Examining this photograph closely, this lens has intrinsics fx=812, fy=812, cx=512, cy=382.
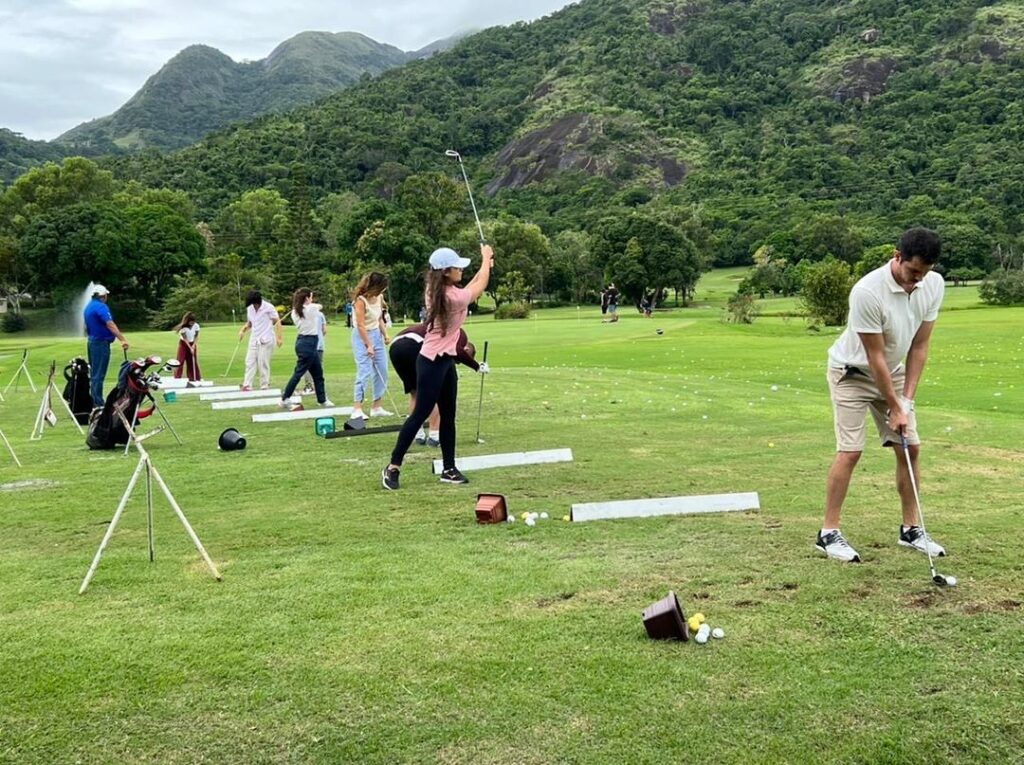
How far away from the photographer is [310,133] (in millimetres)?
163625

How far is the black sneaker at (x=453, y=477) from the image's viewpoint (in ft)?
28.8

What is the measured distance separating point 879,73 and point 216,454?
175252 mm

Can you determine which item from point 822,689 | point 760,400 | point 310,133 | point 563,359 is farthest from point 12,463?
point 310,133

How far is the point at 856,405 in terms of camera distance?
595cm

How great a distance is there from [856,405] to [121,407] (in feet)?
30.8

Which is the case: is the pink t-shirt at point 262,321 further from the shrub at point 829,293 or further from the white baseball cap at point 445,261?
the shrub at point 829,293

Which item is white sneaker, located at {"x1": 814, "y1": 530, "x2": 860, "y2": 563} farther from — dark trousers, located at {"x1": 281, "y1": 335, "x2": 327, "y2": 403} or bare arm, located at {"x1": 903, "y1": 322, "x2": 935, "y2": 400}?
dark trousers, located at {"x1": 281, "y1": 335, "x2": 327, "y2": 403}

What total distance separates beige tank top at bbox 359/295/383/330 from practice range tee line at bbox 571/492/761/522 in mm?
6829

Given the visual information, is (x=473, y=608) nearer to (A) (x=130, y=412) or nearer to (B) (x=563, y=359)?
(A) (x=130, y=412)

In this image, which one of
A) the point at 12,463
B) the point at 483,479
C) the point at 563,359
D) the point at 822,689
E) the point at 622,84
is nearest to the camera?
the point at 822,689

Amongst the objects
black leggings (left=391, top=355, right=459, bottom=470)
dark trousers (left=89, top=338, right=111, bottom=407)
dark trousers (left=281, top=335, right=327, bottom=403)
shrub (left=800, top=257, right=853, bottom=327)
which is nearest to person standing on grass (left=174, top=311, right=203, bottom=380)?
dark trousers (left=89, top=338, right=111, bottom=407)

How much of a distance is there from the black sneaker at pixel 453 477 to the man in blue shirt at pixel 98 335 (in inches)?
304

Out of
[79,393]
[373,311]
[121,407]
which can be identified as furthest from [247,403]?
[121,407]

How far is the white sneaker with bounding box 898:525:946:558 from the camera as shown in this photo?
5688 mm
